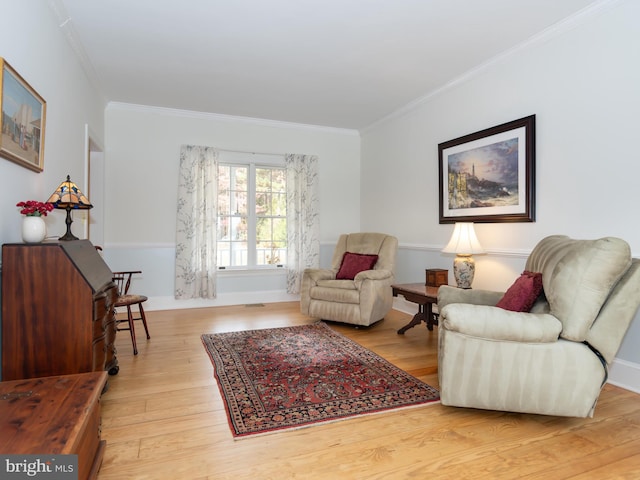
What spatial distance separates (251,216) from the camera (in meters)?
5.60

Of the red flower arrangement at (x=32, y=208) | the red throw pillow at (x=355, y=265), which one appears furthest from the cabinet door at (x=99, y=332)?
the red throw pillow at (x=355, y=265)

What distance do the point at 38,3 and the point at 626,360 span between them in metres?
4.51

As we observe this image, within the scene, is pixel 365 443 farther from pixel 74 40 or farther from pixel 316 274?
pixel 74 40

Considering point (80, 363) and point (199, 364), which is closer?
point (80, 363)

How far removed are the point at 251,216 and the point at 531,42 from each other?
385cm

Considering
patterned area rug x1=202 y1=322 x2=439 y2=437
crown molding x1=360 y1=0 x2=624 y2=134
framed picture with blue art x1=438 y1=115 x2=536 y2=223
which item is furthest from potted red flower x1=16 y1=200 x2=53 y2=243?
crown molding x1=360 y1=0 x2=624 y2=134

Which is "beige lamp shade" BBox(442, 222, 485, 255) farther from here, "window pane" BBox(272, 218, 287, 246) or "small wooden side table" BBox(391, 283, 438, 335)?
"window pane" BBox(272, 218, 287, 246)

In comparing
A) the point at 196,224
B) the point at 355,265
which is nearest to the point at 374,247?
the point at 355,265

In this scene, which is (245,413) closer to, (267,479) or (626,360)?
(267,479)

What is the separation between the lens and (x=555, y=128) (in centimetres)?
312

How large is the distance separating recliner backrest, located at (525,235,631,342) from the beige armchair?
2.02 metres

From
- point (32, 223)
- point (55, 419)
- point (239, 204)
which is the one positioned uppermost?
point (239, 204)

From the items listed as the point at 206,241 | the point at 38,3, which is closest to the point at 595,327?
the point at 38,3

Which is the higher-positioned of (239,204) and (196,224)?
(239,204)
